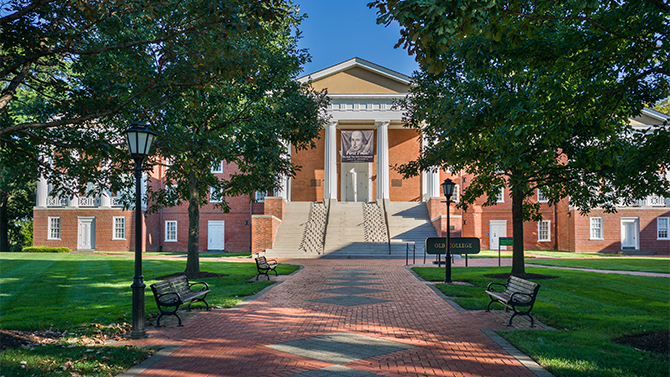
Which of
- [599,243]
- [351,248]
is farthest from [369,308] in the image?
[599,243]

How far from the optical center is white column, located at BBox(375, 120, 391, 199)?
33062 millimetres

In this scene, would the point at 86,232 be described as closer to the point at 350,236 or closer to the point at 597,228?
the point at 350,236

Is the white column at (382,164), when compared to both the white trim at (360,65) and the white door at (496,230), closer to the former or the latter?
the white trim at (360,65)

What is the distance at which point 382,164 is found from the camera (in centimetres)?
3316

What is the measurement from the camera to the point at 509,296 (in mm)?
9086

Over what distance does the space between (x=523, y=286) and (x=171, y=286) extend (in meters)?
6.70

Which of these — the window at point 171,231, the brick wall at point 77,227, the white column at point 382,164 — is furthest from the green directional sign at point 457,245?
the brick wall at point 77,227

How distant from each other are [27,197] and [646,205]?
48696mm

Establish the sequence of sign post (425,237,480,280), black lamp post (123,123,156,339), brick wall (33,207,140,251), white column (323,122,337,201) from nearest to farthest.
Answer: black lamp post (123,123,156,339), sign post (425,237,480,280), white column (323,122,337,201), brick wall (33,207,140,251)

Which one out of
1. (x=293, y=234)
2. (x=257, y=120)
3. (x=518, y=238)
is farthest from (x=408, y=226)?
(x=257, y=120)

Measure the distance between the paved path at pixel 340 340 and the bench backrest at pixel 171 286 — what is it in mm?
670

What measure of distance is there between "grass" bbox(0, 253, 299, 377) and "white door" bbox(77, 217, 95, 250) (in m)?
16.9

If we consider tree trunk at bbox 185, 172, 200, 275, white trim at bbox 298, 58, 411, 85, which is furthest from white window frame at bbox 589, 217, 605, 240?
tree trunk at bbox 185, 172, 200, 275

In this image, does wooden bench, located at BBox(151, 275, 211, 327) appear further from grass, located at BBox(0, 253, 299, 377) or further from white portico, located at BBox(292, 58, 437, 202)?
white portico, located at BBox(292, 58, 437, 202)
